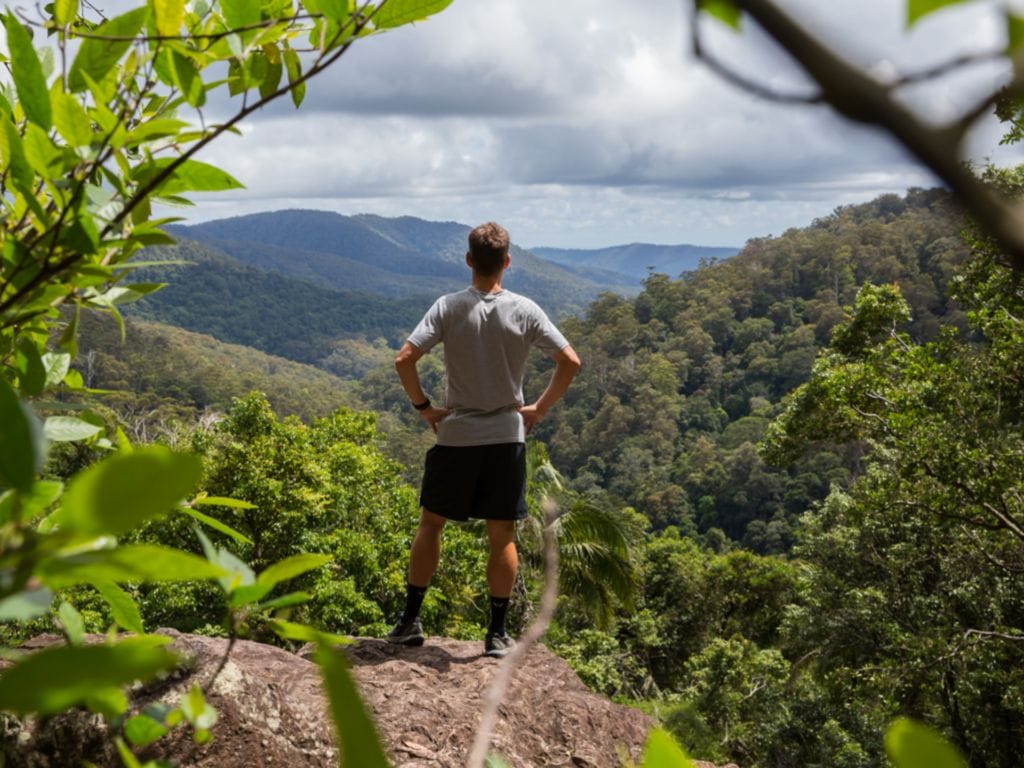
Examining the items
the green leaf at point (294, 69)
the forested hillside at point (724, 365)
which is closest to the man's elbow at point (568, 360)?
the green leaf at point (294, 69)

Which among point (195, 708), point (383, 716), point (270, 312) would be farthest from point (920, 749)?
point (270, 312)

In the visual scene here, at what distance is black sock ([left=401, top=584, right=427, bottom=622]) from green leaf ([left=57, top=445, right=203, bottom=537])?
338 centimetres

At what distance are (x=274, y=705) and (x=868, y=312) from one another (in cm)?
813

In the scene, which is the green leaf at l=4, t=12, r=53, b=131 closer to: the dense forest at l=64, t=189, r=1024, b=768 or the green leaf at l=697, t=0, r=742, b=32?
the dense forest at l=64, t=189, r=1024, b=768

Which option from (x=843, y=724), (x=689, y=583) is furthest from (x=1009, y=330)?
(x=689, y=583)

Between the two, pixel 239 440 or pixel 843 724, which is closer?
pixel 239 440

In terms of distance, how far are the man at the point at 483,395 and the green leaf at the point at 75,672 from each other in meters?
2.91

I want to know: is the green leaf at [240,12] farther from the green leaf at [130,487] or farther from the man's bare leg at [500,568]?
the man's bare leg at [500,568]

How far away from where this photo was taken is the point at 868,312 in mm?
Result: 9234

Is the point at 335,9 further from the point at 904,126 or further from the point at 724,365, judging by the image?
the point at 724,365

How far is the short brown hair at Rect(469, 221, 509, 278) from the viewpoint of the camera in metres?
3.17

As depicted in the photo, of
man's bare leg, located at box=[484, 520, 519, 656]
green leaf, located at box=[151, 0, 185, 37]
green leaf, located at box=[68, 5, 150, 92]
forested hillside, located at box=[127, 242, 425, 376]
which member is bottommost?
forested hillside, located at box=[127, 242, 425, 376]

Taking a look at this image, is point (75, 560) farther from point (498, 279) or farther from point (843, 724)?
point (843, 724)

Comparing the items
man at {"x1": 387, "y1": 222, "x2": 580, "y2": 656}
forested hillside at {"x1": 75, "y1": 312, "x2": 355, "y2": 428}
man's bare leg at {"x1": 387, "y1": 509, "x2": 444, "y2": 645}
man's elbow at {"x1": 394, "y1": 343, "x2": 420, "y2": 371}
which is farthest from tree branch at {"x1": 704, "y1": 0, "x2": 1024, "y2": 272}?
forested hillside at {"x1": 75, "y1": 312, "x2": 355, "y2": 428}
